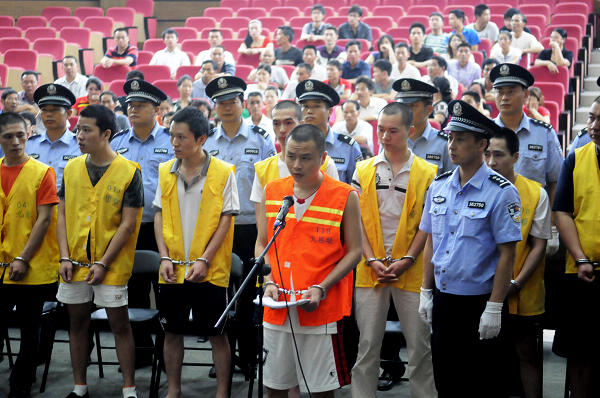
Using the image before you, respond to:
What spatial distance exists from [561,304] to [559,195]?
53cm

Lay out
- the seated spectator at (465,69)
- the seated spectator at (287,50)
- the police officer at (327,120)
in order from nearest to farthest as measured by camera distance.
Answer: the police officer at (327,120) → the seated spectator at (465,69) → the seated spectator at (287,50)

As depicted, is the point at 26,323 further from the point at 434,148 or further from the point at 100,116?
the point at 434,148

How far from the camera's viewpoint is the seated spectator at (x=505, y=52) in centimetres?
913

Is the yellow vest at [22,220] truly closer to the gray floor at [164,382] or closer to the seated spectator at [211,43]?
the gray floor at [164,382]

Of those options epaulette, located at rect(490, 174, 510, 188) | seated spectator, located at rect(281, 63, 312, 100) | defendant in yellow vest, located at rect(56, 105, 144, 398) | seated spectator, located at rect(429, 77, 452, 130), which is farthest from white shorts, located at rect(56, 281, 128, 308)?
seated spectator, located at rect(281, 63, 312, 100)

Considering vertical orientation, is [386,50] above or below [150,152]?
above

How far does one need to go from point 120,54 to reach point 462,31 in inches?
193

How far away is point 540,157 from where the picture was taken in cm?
415

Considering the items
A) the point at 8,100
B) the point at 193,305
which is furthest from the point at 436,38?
the point at 193,305

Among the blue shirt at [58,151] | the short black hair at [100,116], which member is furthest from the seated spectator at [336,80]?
the short black hair at [100,116]

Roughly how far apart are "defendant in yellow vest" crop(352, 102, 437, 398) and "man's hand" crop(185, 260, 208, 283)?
80cm

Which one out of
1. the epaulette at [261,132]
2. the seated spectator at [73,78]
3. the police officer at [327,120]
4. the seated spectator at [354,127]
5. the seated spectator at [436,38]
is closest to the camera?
the police officer at [327,120]

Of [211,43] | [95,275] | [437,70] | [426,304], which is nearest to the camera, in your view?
[426,304]

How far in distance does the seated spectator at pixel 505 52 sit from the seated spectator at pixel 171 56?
4.41 m
